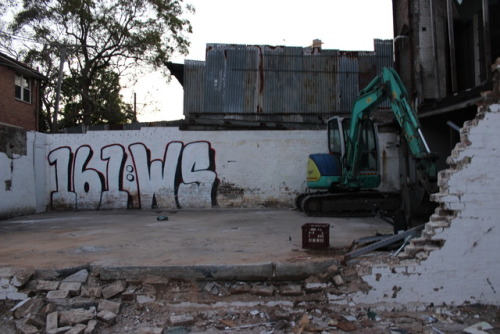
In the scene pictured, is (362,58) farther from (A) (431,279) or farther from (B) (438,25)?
(A) (431,279)

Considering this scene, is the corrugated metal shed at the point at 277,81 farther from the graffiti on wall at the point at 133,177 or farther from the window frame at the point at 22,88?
the window frame at the point at 22,88

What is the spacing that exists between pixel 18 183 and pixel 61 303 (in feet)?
30.9

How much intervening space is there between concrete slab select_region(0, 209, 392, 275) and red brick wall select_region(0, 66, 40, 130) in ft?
29.1

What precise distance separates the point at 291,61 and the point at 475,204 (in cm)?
1232

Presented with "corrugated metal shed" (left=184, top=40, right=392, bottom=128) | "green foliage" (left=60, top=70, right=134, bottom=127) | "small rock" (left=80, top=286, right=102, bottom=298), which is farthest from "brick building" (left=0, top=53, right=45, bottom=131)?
"small rock" (left=80, top=286, right=102, bottom=298)

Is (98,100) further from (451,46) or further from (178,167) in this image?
(451,46)

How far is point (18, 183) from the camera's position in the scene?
12.2 meters

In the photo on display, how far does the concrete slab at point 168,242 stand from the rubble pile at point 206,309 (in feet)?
0.89

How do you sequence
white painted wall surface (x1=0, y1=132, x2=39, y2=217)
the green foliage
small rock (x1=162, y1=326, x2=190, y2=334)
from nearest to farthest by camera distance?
small rock (x1=162, y1=326, x2=190, y2=334) < white painted wall surface (x1=0, y1=132, x2=39, y2=217) < the green foliage

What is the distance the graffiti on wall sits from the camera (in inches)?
543

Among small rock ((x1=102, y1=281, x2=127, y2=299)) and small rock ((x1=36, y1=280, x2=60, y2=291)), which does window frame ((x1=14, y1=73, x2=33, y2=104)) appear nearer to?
small rock ((x1=36, y1=280, x2=60, y2=291))

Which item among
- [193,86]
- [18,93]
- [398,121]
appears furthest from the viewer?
[18,93]

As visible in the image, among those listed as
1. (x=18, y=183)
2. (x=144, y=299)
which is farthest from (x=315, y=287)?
(x=18, y=183)

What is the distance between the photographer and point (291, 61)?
628 inches
